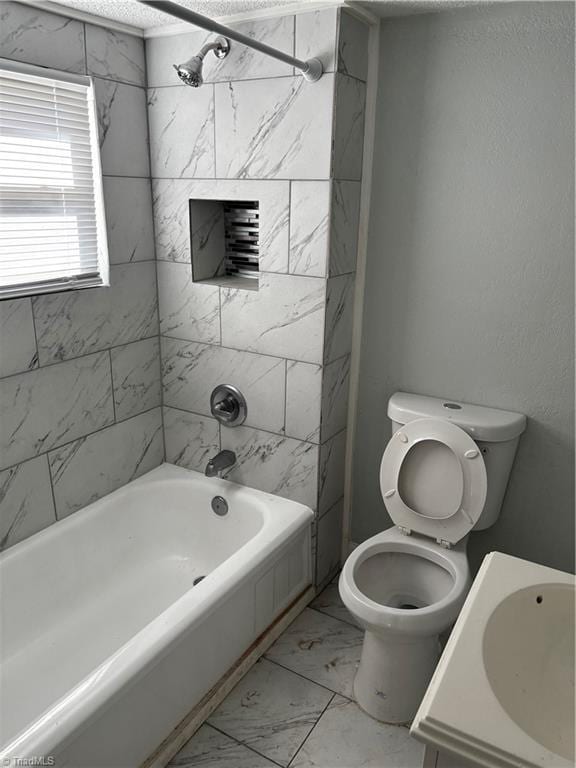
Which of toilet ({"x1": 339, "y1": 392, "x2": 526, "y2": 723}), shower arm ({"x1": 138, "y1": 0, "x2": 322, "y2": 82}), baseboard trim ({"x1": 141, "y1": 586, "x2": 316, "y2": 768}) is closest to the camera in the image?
shower arm ({"x1": 138, "y1": 0, "x2": 322, "y2": 82})

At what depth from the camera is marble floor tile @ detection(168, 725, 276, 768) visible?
1.75 m

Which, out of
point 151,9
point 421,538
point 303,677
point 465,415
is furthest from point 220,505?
point 151,9

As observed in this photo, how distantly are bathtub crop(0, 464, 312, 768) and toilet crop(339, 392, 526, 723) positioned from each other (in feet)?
1.20

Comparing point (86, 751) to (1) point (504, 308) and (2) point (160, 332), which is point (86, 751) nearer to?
(2) point (160, 332)

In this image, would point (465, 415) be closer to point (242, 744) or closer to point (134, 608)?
point (242, 744)

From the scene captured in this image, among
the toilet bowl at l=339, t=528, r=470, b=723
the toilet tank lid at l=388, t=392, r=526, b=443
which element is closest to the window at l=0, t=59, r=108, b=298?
the toilet tank lid at l=388, t=392, r=526, b=443

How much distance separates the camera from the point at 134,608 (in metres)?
2.25

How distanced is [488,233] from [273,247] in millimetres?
760

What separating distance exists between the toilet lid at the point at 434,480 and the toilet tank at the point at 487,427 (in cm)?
4

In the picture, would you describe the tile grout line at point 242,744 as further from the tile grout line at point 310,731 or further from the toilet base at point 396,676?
the toilet base at point 396,676

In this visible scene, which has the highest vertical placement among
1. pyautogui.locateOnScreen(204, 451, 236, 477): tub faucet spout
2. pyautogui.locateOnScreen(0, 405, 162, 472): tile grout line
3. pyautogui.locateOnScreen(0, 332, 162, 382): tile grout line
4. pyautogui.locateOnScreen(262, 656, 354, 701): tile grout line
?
pyautogui.locateOnScreen(0, 332, 162, 382): tile grout line

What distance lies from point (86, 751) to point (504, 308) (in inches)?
71.4

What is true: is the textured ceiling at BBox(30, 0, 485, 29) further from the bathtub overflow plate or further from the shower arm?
the bathtub overflow plate

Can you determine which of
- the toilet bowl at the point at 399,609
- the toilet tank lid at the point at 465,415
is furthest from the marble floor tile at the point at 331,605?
the toilet tank lid at the point at 465,415
